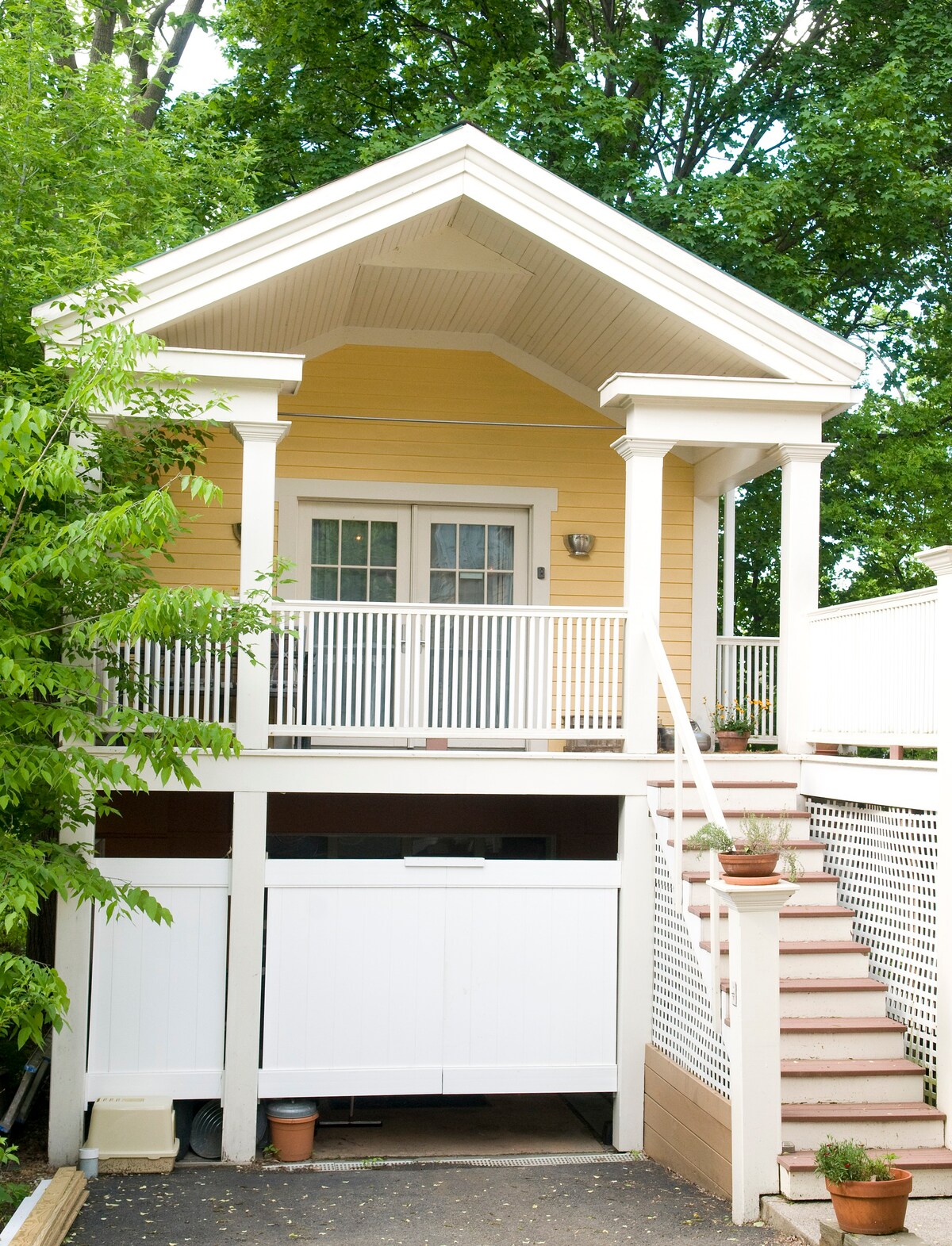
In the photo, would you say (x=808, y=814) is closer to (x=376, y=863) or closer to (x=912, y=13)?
(x=376, y=863)

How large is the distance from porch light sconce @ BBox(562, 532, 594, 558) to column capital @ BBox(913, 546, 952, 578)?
3.80 metres

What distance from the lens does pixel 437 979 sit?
739 centimetres

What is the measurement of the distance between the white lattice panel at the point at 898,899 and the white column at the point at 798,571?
0.79 meters

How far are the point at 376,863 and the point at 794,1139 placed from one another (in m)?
2.77

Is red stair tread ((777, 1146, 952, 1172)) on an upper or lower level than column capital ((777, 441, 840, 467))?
lower

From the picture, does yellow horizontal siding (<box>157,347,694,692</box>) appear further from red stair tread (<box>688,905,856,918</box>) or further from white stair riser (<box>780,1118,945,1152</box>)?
white stair riser (<box>780,1118,945,1152</box>)

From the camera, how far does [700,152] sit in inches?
623

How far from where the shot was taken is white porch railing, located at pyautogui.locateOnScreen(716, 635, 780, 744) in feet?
29.3

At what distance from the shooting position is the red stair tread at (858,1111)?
19.0 feet

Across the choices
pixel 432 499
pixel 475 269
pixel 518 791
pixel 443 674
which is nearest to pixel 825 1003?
pixel 518 791

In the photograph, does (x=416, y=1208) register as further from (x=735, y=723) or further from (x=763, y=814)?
(x=735, y=723)

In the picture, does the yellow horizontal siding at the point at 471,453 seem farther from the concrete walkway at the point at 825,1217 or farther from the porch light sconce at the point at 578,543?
the concrete walkway at the point at 825,1217

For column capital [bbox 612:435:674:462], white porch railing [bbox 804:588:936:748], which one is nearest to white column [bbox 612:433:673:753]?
Answer: column capital [bbox 612:435:674:462]

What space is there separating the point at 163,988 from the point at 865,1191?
399cm
